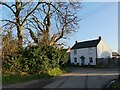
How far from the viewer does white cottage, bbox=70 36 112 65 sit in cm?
7006

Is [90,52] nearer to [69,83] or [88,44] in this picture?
[88,44]

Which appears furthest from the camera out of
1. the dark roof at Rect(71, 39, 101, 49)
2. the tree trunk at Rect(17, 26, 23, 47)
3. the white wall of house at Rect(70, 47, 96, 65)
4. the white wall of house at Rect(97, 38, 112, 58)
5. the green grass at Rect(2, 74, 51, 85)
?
the dark roof at Rect(71, 39, 101, 49)

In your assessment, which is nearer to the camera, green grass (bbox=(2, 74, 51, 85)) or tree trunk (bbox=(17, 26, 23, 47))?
green grass (bbox=(2, 74, 51, 85))

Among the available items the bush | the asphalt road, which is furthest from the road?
the bush

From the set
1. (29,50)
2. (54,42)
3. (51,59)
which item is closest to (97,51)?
(54,42)

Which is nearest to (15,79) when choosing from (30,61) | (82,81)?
(82,81)

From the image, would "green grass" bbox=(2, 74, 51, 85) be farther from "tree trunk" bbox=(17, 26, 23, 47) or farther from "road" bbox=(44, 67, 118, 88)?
"tree trunk" bbox=(17, 26, 23, 47)

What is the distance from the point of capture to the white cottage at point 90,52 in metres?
70.1

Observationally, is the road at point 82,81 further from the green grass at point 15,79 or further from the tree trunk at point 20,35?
the tree trunk at point 20,35

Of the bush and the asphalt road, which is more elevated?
the bush

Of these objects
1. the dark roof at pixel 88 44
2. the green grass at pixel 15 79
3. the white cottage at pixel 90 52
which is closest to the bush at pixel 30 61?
the green grass at pixel 15 79

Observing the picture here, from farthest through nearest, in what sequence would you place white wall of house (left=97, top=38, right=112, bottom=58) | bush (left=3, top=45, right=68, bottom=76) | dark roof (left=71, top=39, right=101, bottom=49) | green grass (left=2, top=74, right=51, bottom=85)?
dark roof (left=71, top=39, right=101, bottom=49) → white wall of house (left=97, top=38, right=112, bottom=58) → bush (left=3, top=45, right=68, bottom=76) → green grass (left=2, top=74, right=51, bottom=85)

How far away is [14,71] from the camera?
25797 millimetres

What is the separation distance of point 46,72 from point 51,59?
3.77m
